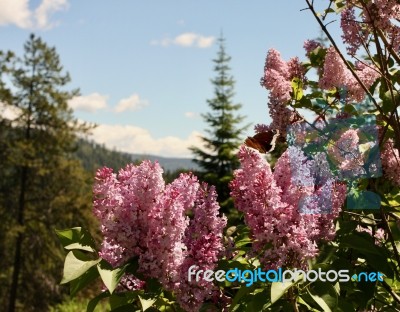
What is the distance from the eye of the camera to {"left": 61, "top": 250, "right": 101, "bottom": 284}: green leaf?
2045 millimetres

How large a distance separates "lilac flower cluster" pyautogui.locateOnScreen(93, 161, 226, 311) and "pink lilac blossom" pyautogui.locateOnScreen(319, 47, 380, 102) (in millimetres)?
1306

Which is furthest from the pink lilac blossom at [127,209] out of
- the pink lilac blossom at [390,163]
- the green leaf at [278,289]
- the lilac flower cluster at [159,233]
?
the pink lilac blossom at [390,163]

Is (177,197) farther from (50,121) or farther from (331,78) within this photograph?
(50,121)

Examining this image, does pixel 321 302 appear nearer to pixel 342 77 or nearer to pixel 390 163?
pixel 390 163

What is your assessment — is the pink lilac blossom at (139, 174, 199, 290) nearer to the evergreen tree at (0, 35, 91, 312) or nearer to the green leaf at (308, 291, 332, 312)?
the green leaf at (308, 291, 332, 312)

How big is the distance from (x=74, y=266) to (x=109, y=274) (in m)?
0.15

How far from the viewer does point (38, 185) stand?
86.7 ft

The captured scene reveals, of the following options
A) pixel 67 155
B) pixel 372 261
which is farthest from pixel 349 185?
pixel 67 155

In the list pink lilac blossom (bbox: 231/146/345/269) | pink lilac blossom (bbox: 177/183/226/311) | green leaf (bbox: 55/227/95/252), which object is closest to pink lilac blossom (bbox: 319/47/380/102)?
pink lilac blossom (bbox: 231/146/345/269)

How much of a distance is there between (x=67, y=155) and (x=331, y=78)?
24.9 m

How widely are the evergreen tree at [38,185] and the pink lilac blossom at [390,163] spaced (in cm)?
2296

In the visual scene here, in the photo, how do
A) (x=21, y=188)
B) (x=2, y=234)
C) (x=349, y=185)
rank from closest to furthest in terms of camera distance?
(x=349, y=185) → (x=2, y=234) → (x=21, y=188)

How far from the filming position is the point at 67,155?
2686cm

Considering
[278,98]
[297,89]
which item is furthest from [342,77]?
[278,98]
